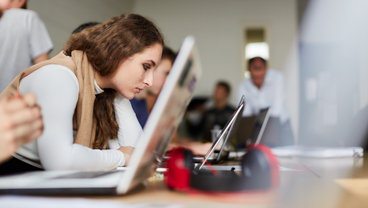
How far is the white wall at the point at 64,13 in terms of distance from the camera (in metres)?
3.19

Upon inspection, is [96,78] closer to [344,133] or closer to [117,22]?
[117,22]

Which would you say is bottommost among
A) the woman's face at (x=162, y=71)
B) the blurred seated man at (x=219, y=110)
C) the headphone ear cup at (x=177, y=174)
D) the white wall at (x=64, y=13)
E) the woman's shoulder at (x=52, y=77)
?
the blurred seated man at (x=219, y=110)

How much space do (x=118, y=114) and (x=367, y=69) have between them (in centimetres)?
283

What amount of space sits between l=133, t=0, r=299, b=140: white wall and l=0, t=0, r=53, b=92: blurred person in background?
4443mm

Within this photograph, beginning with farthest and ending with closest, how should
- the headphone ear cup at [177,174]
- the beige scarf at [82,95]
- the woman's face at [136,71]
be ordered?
the woman's face at [136,71], the beige scarf at [82,95], the headphone ear cup at [177,174]

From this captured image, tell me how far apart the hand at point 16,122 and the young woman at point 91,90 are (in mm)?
247

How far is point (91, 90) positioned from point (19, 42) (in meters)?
0.99

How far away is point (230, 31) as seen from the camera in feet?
20.4

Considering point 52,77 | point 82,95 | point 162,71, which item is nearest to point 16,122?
point 52,77

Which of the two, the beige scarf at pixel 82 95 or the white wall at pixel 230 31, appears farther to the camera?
the white wall at pixel 230 31

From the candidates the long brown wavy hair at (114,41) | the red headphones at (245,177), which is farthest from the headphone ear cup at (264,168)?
the long brown wavy hair at (114,41)

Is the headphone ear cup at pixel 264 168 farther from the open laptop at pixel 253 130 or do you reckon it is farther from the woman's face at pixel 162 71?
the woman's face at pixel 162 71

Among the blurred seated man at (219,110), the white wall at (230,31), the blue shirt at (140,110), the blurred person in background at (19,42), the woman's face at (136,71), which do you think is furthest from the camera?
the white wall at (230,31)

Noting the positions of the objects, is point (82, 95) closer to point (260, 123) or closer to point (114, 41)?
point (114, 41)
